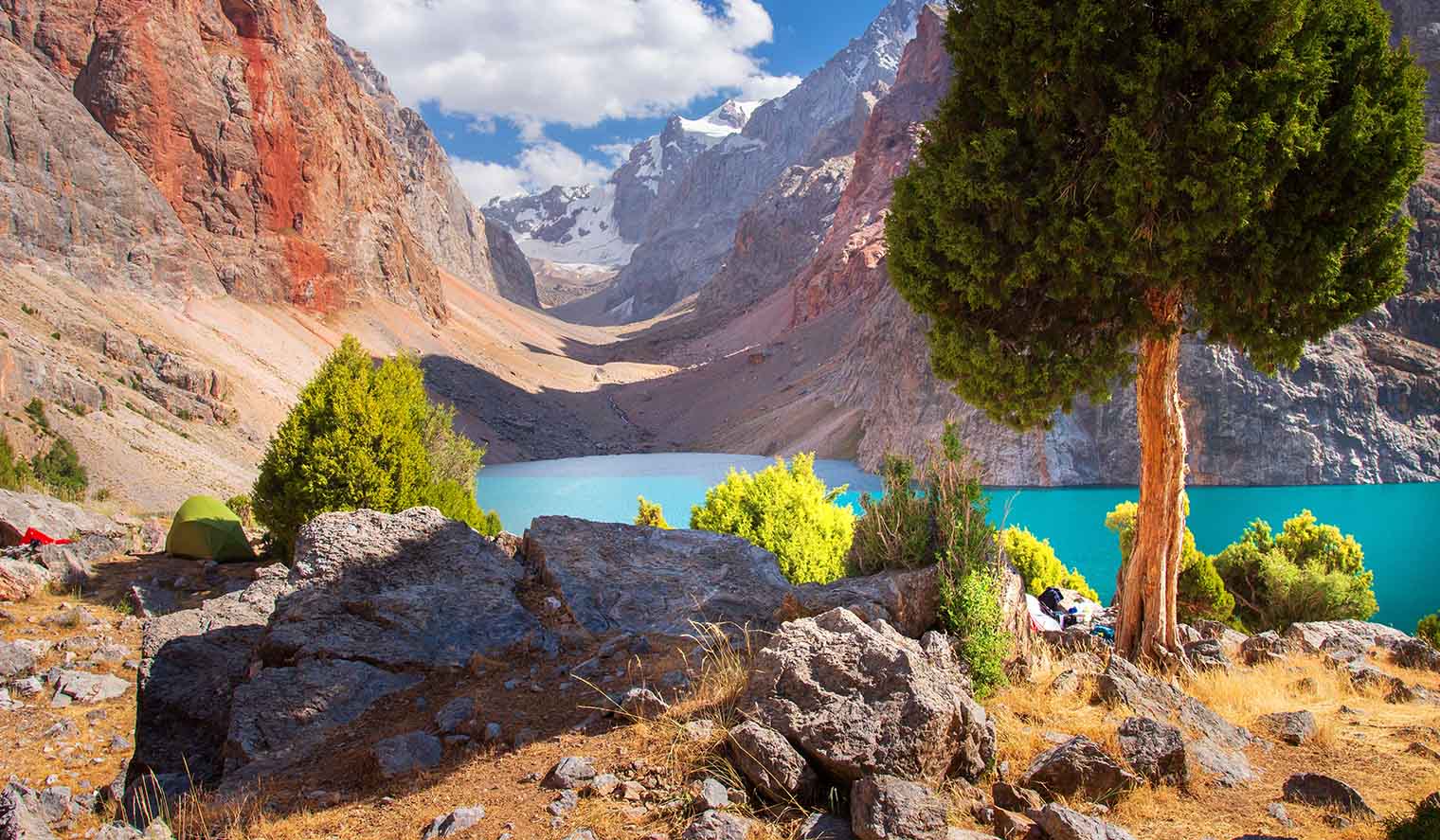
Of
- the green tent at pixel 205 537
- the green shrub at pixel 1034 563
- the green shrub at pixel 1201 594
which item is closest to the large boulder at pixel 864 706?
the green tent at pixel 205 537

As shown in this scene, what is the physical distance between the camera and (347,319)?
228 feet

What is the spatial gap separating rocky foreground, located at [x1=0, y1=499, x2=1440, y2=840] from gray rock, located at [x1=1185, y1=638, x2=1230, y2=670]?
36mm

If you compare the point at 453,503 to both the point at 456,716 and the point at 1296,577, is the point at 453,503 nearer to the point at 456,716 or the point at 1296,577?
the point at 456,716

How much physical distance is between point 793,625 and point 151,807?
5.25 m

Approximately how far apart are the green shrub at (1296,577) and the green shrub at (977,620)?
15287 mm

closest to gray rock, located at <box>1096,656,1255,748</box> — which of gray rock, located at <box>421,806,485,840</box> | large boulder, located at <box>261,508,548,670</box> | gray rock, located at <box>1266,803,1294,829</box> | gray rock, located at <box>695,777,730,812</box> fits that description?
gray rock, located at <box>1266,803,1294,829</box>

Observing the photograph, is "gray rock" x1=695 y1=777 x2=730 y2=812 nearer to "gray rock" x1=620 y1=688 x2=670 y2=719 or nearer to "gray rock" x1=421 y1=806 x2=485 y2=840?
"gray rock" x1=620 y1=688 x2=670 y2=719

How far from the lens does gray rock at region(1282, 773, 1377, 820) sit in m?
4.92

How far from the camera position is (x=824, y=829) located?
174 inches

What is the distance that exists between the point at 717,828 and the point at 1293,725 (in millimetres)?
4929

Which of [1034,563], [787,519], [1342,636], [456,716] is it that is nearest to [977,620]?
[456,716]

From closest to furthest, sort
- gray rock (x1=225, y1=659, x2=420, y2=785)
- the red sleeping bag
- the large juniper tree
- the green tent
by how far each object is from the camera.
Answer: gray rock (x1=225, y1=659, x2=420, y2=785), the large juniper tree, the red sleeping bag, the green tent

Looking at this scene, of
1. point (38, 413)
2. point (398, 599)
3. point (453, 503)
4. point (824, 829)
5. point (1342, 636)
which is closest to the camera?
point (824, 829)

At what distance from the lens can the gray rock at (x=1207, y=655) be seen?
27.5 ft
